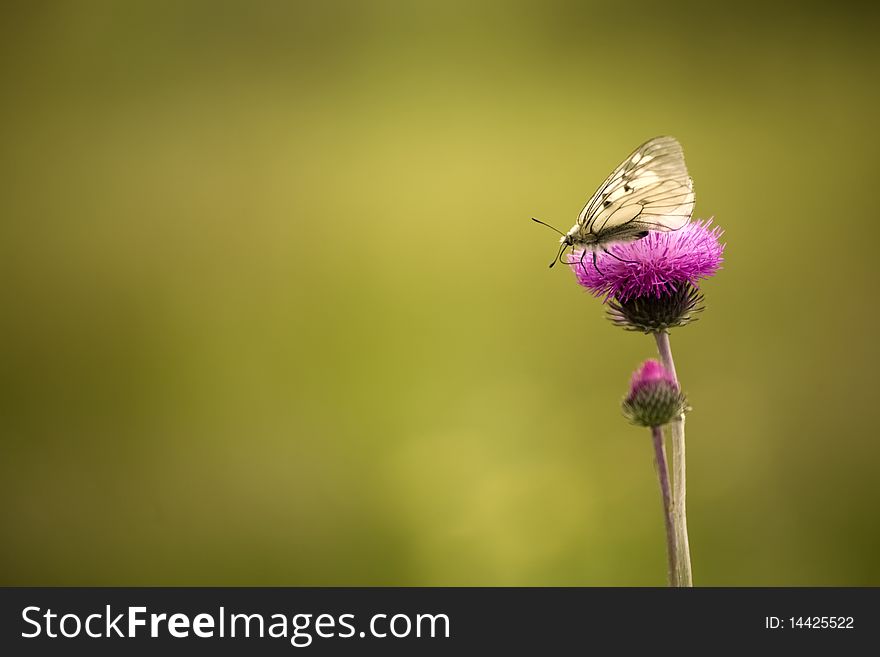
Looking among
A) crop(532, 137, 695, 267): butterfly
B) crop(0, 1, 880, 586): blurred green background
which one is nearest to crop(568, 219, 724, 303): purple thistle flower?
crop(532, 137, 695, 267): butterfly

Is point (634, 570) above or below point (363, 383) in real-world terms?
below

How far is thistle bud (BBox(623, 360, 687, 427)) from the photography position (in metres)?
0.75

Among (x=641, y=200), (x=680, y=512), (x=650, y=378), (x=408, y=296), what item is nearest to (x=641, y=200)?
(x=641, y=200)

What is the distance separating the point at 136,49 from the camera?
2209mm

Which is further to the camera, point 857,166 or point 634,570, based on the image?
point 857,166

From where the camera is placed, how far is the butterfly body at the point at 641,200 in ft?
2.91

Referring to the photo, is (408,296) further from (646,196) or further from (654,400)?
(654,400)

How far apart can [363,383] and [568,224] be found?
2.65ft

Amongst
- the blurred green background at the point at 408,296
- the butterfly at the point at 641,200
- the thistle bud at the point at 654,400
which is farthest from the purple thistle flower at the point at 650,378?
the blurred green background at the point at 408,296

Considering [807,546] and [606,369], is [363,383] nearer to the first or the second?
[606,369]

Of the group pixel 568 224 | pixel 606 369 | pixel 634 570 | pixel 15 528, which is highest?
pixel 568 224

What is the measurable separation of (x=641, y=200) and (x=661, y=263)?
9cm

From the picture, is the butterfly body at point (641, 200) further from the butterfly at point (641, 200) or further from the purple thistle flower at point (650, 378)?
the purple thistle flower at point (650, 378)

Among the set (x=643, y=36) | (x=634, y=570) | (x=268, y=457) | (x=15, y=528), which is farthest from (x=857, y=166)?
(x=15, y=528)
